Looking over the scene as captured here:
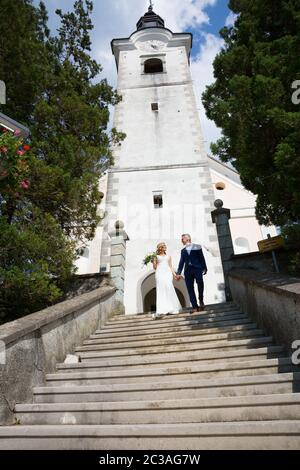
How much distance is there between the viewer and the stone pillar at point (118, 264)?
8.04 meters

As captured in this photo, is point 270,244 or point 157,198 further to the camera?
point 157,198

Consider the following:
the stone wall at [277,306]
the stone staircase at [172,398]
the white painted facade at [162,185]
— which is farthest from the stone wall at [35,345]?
the white painted facade at [162,185]

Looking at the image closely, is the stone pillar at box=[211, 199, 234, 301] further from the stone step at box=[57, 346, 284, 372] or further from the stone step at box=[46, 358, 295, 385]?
the stone step at box=[46, 358, 295, 385]

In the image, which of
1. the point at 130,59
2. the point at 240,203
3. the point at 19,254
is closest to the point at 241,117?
the point at 19,254

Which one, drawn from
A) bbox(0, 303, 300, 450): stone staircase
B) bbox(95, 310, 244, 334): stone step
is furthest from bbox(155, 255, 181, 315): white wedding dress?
bbox(0, 303, 300, 450): stone staircase

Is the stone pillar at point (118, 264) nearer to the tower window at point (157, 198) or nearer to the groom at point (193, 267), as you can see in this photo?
the groom at point (193, 267)

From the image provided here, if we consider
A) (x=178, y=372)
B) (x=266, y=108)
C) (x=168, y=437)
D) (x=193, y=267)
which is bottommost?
(x=168, y=437)

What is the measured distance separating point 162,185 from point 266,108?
279 inches

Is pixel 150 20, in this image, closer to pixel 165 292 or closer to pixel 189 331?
pixel 165 292

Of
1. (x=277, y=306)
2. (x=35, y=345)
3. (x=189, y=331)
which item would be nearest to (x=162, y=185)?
(x=189, y=331)

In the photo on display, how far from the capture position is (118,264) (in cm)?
841

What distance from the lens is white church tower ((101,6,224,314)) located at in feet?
35.2

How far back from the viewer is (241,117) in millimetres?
5793

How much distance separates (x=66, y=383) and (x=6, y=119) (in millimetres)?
4169
